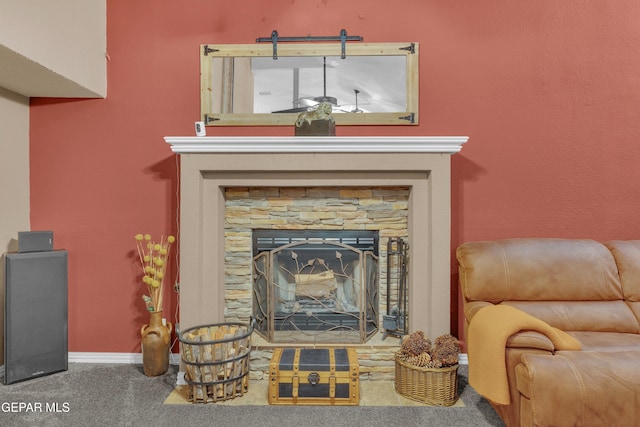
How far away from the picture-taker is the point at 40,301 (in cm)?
239

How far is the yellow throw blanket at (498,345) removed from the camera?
5.61 feet

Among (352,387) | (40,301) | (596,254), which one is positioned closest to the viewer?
(352,387)

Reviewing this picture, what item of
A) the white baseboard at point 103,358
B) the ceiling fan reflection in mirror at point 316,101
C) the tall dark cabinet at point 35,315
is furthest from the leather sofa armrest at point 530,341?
the tall dark cabinet at point 35,315

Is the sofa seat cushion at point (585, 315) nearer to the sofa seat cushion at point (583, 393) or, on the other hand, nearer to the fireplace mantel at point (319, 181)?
the fireplace mantel at point (319, 181)

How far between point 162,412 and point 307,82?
222 cm

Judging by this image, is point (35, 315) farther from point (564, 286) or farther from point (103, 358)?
point (564, 286)

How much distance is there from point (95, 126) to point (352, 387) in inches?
97.5

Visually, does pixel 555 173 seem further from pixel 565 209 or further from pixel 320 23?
pixel 320 23

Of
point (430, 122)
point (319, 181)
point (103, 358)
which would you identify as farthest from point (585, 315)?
point (103, 358)

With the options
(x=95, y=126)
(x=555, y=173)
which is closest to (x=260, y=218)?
(x=95, y=126)

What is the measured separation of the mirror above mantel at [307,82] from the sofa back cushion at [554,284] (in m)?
1.11

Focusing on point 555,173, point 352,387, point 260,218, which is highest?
point 555,173

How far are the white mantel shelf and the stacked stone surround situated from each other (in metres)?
0.31

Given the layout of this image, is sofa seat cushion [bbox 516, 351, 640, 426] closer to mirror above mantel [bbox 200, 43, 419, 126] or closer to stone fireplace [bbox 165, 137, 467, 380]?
stone fireplace [bbox 165, 137, 467, 380]
